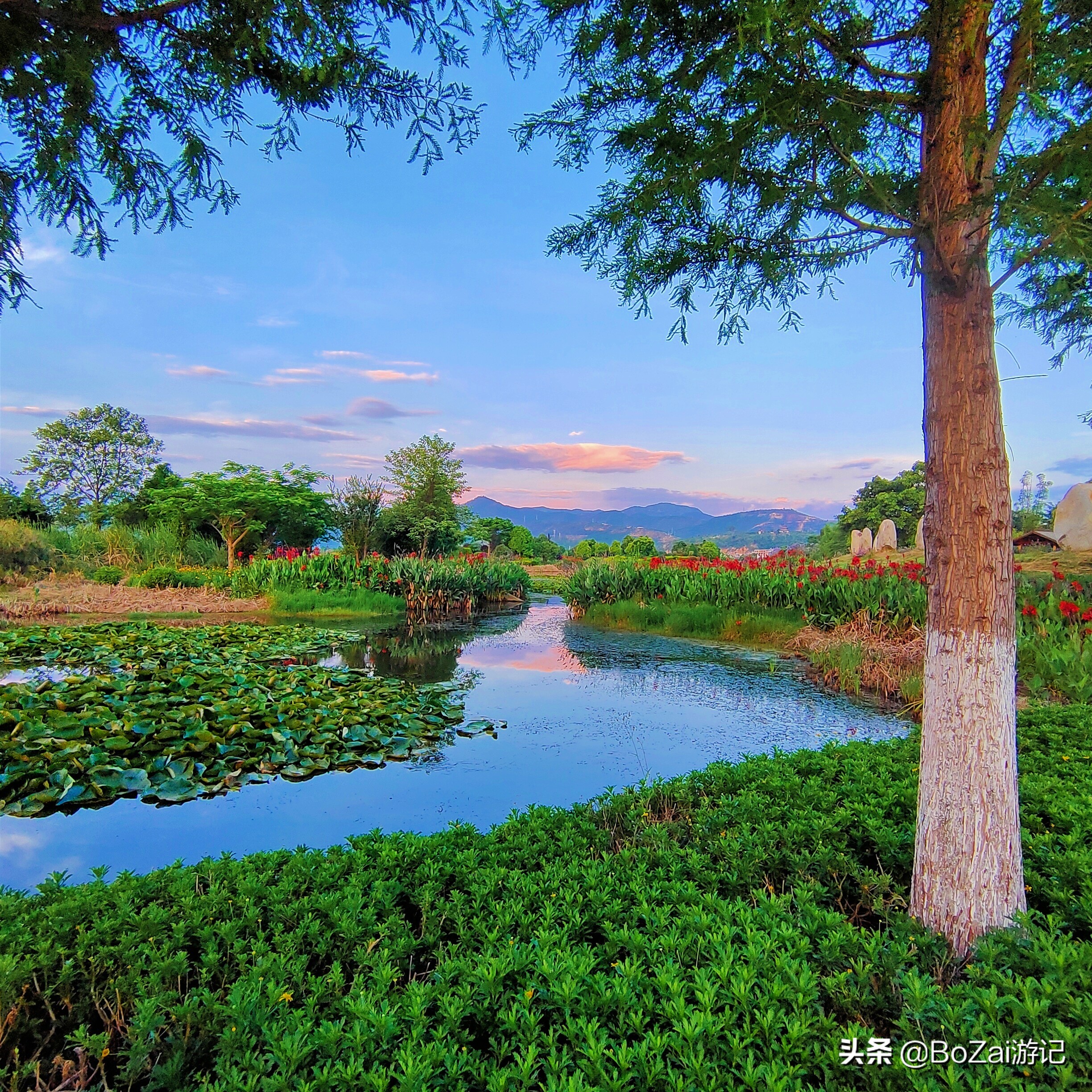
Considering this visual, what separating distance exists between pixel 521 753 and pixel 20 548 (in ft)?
60.1

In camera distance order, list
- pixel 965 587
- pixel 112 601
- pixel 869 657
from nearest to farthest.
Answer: pixel 965 587 < pixel 869 657 < pixel 112 601

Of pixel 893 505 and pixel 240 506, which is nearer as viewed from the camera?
pixel 240 506

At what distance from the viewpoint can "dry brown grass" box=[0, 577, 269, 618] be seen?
1192 centimetres

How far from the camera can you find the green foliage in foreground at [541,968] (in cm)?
149

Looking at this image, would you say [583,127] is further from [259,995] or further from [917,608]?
[917,608]

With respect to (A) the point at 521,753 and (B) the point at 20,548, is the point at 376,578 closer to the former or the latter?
(B) the point at 20,548

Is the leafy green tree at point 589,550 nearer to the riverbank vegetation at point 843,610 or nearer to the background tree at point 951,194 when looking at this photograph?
the riverbank vegetation at point 843,610

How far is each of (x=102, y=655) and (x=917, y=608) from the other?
38.4 feet

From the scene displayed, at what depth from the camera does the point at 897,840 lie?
271cm

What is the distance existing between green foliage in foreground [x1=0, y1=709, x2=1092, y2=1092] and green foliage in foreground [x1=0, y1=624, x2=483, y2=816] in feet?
6.12

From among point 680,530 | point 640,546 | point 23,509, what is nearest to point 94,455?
point 23,509

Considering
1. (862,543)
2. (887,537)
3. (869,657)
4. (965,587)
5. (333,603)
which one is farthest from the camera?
(862,543)

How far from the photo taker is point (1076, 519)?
58.1 ft

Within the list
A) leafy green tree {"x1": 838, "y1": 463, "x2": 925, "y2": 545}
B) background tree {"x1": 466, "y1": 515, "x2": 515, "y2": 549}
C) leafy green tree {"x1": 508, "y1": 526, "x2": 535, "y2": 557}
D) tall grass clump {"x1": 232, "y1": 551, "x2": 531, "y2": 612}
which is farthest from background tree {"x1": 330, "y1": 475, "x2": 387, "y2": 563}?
leafy green tree {"x1": 838, "y1": 463, "x2": 925, "y2": 545}
